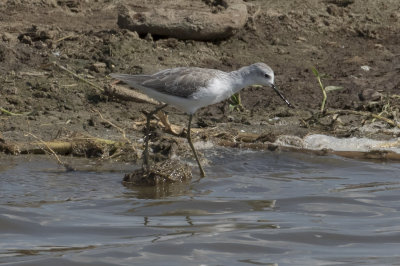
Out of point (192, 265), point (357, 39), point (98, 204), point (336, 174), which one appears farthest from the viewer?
point (357, 39)

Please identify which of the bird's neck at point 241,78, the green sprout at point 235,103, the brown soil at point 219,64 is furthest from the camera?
the green sprout at point 235,103

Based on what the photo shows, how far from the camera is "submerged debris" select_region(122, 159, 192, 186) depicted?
7906 millimetres

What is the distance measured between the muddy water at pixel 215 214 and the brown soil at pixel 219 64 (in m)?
0.82

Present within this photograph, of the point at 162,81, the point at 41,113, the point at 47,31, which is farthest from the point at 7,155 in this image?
the point at 47,31

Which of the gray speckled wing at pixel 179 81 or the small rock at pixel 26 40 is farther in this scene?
the small rock at pixel 26 40

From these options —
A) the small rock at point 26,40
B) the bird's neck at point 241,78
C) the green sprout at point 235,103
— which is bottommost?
A: the green sprout at point 235,103

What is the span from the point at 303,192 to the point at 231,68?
3.28 meters

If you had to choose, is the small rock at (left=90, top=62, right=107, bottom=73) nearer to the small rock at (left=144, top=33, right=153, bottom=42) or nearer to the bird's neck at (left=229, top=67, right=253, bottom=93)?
the small rock at (left=144, top=33, right=153, bottom=42)

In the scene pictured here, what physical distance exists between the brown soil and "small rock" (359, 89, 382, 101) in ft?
0.04

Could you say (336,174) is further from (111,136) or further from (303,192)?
(111,136)

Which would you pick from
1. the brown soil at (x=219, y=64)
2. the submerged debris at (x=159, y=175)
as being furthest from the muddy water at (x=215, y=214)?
the brown soil at (x=219, y=64)

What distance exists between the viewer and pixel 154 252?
607 cm

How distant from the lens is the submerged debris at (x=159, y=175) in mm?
7906

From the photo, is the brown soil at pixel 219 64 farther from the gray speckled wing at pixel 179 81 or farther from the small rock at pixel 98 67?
the gray speckled wing at pixel 179 81
